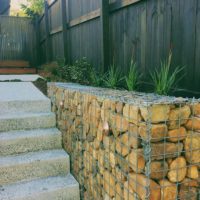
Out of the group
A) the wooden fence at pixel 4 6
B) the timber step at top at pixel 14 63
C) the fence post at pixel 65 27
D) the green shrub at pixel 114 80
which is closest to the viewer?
the green shrub at pixel 114 80

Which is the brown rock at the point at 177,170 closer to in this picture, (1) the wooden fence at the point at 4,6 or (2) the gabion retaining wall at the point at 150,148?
(2) the gabion retaining wall at the point at 150,148

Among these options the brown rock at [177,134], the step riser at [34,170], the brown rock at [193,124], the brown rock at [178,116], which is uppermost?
the brown rock at [178,116]

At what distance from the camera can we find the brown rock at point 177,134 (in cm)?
149

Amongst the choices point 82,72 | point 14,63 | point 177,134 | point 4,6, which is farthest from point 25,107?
point 4,6

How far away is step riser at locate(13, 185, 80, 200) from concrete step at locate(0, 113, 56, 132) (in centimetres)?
101

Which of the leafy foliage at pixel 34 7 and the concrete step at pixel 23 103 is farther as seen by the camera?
the leafy foliage at pixel 34 7

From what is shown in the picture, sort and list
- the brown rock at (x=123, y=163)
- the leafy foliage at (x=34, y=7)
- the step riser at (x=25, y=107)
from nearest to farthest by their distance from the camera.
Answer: the brown rock at (x=123, y=163), the step riser at (x=25, y=107), the leafy foliage at (x=34, y=7)

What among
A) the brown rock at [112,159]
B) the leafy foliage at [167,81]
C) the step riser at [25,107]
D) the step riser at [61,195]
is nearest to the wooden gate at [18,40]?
the step riser at [25,107]

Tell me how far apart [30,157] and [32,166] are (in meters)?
0.13

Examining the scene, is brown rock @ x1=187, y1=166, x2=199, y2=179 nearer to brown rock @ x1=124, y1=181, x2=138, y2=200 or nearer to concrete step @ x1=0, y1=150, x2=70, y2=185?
brown rock @ x1=124, y1=181, x2=138, y2=200

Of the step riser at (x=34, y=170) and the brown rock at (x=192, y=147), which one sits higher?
the brown rock at (x=192, y=147)

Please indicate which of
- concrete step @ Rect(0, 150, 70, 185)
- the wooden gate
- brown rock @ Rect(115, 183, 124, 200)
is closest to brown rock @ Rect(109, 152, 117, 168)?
brown rock @ Rect(115, 183, 124, 200)

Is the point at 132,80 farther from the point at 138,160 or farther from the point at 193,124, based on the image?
the point at 138,160

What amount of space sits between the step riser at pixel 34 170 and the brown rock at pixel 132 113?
1.50 meters
